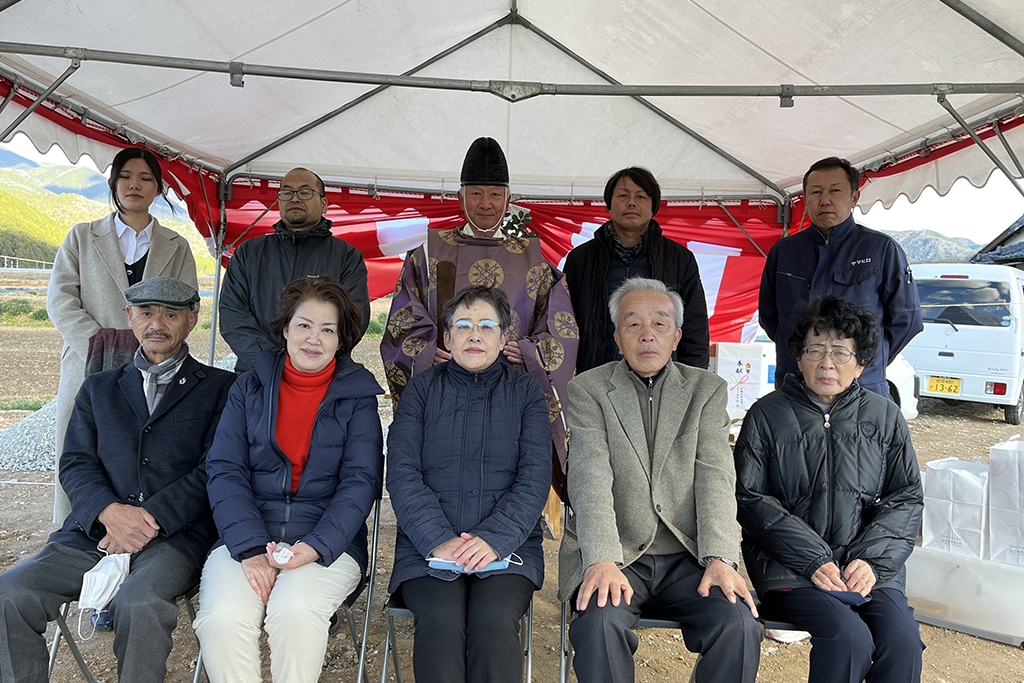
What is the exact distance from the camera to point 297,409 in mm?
2041

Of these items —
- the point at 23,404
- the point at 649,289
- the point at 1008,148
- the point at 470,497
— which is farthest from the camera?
the point at 23,404

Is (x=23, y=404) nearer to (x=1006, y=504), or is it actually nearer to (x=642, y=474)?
(x=642, y=474)

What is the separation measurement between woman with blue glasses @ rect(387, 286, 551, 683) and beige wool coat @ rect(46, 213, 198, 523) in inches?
51.4

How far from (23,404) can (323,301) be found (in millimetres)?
13015

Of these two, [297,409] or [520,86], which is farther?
[520,86]

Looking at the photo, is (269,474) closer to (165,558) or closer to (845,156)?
(165,558)

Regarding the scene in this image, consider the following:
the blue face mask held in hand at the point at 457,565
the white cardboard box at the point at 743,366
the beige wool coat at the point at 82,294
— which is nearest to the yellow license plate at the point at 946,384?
the white cardboard box at the point at 743,366

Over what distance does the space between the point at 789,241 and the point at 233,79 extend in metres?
2.33

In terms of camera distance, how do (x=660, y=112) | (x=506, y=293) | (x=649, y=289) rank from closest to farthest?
(x=649, y=289) → (x=506, y=293) → (x=660, y=112)

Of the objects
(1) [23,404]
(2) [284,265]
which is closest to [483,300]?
(2) [284,265]

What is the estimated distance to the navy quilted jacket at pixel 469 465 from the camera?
1.87 metres

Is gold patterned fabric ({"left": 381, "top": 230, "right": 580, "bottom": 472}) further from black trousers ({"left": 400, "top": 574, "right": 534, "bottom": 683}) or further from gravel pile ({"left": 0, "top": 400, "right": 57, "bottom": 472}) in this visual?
gravel pile ({"left": 0, "top": 400, "right": 57, "bottom": 472})

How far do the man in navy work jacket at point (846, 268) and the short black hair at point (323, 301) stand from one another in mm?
1632

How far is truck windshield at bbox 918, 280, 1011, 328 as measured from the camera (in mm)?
8367
